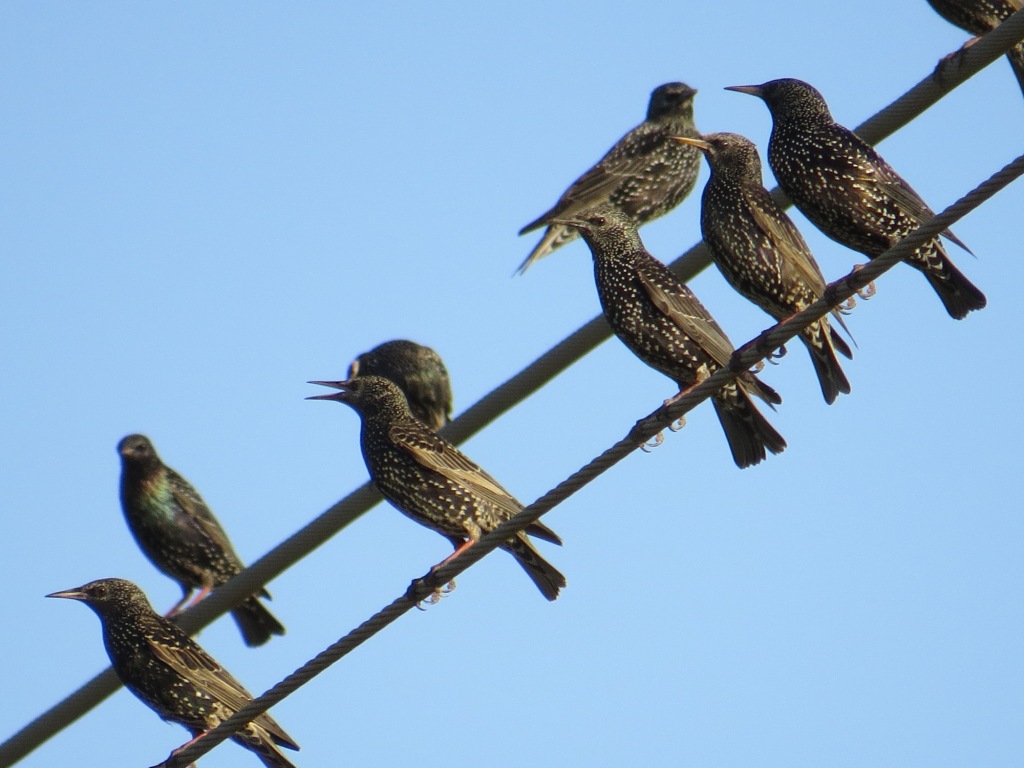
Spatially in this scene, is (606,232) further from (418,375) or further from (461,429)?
(418,375)

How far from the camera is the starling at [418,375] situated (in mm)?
8812

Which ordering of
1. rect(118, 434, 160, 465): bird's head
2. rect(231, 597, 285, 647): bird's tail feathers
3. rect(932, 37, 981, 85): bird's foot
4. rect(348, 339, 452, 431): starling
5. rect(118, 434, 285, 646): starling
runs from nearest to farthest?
rect(932, 37, 981, 85): bird's foot → rect(231, 597, 285, 647): bird's tail feathers → rect(118, 434, 285, 646): starling → rect(118, 434, 160, 465): bird's head → rect(348, 339, 452, 431): starling

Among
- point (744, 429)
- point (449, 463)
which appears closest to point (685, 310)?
point (744, 429)

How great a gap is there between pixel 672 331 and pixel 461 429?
2.69ft

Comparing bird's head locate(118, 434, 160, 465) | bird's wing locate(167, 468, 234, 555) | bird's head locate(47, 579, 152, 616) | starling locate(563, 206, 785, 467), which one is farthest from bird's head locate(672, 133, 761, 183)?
bird's head locate(118, 434, 160, 465)

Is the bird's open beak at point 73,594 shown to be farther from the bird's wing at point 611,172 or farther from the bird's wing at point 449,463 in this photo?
Result: the bird's wing at point 611,172

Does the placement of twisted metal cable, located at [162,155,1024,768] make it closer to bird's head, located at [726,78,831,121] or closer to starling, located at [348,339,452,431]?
bird's head, located at [726,78,831,121]

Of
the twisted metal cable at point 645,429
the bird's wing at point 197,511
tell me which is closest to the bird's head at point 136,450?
the bird's wing at point 197,511

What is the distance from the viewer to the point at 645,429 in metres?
4.69

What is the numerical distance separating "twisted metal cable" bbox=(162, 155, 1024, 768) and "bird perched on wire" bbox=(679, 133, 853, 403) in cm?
66

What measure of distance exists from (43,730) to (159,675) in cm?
42

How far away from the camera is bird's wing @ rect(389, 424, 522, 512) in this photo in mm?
5883

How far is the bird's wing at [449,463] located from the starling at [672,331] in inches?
29.3

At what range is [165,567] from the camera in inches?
332
